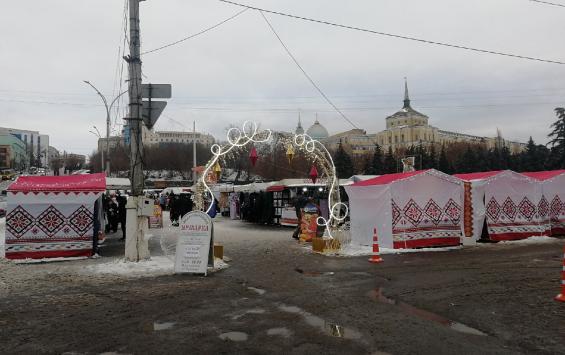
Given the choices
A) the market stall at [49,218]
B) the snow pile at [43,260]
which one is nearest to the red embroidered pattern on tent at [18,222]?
the market stall at [49,218]

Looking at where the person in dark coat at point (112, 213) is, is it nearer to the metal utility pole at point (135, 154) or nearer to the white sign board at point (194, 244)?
the metal utility pole at point (135, 154)

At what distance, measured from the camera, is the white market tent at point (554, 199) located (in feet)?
61.3

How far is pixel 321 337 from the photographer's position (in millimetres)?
5699

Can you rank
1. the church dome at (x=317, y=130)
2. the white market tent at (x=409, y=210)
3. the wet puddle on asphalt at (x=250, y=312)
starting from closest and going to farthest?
the wet puddle on asphalt at (x=250, y=312)
the white market tent at (x=409, y=210)
the church dome at (x=317, y=130)

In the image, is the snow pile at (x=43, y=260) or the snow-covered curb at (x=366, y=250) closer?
the snow pile at (x=43, y=260)

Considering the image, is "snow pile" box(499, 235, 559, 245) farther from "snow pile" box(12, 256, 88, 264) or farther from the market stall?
"snow pile" box(12, 256, 88, 264)

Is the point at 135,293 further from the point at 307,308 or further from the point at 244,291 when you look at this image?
the point at 307,308

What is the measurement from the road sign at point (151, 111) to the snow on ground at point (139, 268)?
12.1ft

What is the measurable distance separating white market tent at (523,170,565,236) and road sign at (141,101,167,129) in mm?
15698

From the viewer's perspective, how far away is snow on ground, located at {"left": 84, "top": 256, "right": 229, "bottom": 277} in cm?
1073

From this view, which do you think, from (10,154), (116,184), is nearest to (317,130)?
(10,154)

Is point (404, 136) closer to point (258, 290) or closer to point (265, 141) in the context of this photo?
point (265, 141)

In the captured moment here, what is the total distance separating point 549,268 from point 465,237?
18.2ft

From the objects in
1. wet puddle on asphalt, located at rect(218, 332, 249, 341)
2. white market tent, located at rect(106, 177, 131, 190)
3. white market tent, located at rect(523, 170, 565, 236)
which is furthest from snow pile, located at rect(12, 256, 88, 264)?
white market tent, located at rect(523, 170, 565, 236)
